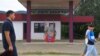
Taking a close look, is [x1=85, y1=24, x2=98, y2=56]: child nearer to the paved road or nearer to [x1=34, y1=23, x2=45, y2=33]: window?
the paved road

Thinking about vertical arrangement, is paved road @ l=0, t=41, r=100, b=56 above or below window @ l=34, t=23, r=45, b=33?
below

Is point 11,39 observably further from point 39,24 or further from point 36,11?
point 36,11

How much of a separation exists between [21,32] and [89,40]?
28.4 m

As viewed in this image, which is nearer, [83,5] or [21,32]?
[21,32]

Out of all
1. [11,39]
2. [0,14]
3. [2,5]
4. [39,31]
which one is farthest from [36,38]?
[11,39]

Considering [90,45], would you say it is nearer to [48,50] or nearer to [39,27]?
[48,50]

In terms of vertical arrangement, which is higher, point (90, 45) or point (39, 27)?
point (39, 27)

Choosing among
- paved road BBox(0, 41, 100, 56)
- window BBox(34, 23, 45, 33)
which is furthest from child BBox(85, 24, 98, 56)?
window BBox(34, 23, 45, 33)

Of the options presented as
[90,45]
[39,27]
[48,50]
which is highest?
[39,27]

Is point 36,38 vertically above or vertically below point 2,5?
below

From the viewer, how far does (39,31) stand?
44.2m

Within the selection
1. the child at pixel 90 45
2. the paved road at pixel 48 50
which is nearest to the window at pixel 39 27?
the paved road at pixel 48 50

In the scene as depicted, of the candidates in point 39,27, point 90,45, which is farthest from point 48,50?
point 39,27

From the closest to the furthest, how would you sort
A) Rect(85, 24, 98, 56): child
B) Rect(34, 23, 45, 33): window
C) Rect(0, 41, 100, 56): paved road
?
1. Rect(85, 24, 98, 56): child
2. Rect(0, 41, 100, 56): paved road
3. Rect(34, 23, 45, 33): window
